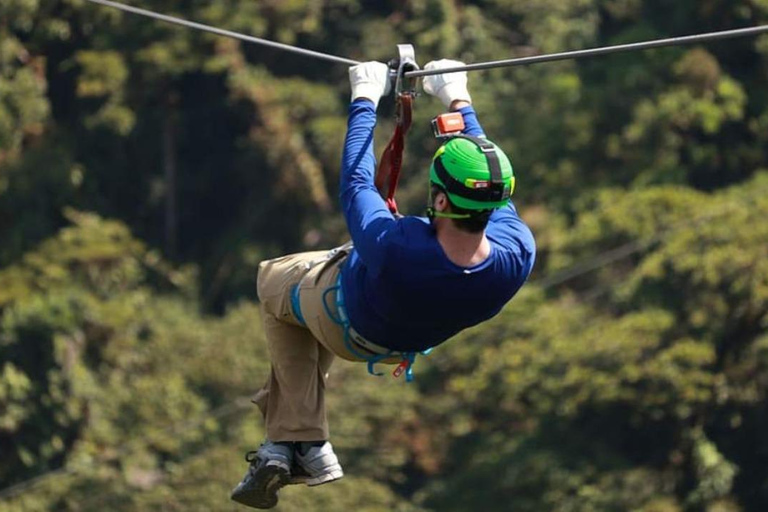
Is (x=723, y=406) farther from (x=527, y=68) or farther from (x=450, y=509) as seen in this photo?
(x=527, y=68)

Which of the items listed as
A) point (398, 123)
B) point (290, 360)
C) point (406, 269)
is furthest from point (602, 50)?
point (290, 360)

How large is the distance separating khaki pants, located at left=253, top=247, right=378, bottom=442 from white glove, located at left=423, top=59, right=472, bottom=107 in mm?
470

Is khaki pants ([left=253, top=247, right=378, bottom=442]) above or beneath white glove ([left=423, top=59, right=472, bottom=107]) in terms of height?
beneath

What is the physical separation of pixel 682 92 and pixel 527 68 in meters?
2.87

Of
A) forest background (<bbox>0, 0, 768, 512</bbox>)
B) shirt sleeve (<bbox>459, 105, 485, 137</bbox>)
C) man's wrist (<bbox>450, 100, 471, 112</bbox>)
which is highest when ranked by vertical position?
forest background (<bbox>0, 0, 768, 512</bbox>)

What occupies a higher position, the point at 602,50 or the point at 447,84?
the point at 447,84

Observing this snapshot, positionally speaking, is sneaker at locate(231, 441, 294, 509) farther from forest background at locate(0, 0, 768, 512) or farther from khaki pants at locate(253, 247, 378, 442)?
forest background at locate(0, 0, 768, 512)

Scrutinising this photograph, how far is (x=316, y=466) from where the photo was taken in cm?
560

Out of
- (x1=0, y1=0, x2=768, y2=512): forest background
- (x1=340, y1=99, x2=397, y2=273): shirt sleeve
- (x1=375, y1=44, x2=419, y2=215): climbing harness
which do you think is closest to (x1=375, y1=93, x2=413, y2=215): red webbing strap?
(x1=375, y1=44, x2=419, y2=215): climbing harness

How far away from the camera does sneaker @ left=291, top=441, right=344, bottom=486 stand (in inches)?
220

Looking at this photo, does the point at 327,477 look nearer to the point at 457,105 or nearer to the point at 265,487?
the point at 265,487

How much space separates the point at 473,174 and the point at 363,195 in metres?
0.30

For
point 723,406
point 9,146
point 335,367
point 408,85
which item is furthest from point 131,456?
point 408,85

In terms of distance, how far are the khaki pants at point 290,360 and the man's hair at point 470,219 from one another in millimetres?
596
